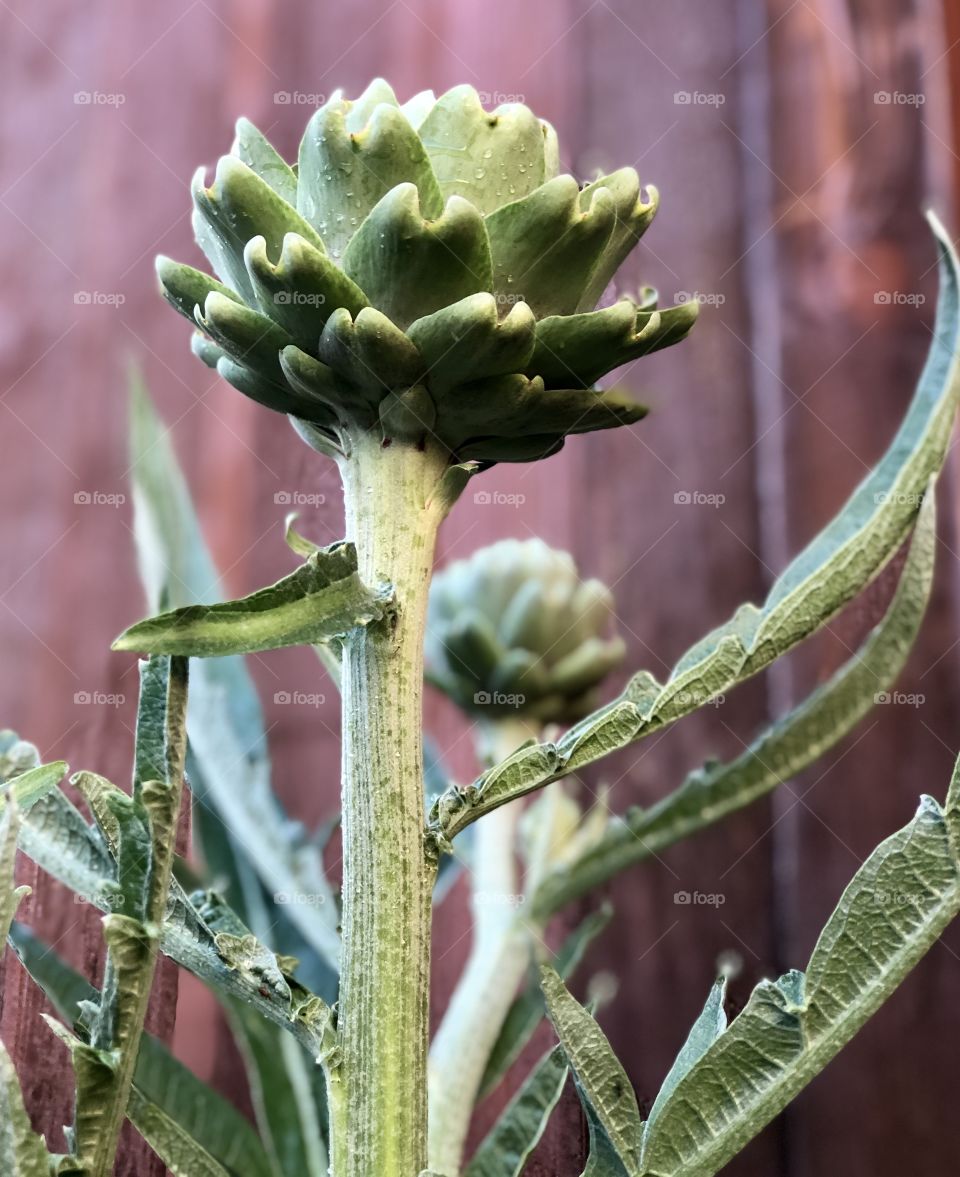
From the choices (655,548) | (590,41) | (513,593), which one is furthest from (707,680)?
(590,41)

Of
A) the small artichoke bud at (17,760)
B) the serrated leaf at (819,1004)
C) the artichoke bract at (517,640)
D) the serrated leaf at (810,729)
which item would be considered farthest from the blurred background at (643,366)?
the serrated leaf at (819,1004)

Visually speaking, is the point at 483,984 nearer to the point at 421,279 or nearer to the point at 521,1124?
the point at 521,1124

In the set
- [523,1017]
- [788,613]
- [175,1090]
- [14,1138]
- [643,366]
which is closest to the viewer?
[14,1138]

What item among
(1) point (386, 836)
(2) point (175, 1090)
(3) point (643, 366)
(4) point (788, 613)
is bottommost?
(2) point (175, 1090)

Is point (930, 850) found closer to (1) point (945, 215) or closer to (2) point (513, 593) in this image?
(2) point (513, 593)

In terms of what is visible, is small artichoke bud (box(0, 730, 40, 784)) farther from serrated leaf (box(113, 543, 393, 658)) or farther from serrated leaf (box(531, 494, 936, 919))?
serrated leaf (box(531, 494, 936, 919))

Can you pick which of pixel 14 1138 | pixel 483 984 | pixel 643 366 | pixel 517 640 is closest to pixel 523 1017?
pixel 483 984

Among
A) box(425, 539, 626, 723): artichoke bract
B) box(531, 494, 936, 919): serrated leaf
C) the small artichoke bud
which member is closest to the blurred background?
box(425, 539, 626, 723): artichoke bract
